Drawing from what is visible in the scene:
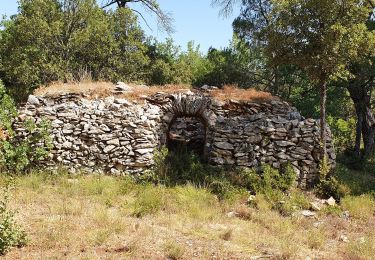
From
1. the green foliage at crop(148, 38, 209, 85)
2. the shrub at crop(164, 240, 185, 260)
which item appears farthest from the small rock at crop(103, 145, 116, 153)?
the green foliage at crop(148, 38, 209, 85)

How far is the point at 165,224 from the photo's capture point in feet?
25.6

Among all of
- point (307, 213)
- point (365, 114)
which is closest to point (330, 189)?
point (307, 213)

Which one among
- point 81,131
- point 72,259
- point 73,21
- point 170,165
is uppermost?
point 73,21

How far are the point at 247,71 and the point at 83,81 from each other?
8870 millimetres

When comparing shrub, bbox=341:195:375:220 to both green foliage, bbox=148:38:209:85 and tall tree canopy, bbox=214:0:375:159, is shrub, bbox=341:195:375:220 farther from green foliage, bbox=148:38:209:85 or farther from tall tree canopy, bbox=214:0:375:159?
green foliage, bbox=148:38:209:85

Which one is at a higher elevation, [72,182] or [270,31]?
[270,31]

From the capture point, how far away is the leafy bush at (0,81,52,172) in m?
10.1

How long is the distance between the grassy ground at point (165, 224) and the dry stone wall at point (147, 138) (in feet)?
2.51

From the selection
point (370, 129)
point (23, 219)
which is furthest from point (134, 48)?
point (23, 219)

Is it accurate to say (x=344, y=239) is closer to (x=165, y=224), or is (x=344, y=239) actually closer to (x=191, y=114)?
(x=165, y=224)

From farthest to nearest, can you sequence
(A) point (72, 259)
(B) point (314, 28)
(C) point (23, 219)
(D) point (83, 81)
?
(D) point (83, 81), (B) point (314, 28), (C) point (23, 219), (A) point (72, 259)

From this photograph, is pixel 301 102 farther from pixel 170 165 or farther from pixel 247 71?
pixel 170 165

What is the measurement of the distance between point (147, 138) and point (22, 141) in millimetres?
3434

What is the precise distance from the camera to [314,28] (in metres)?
10.6
